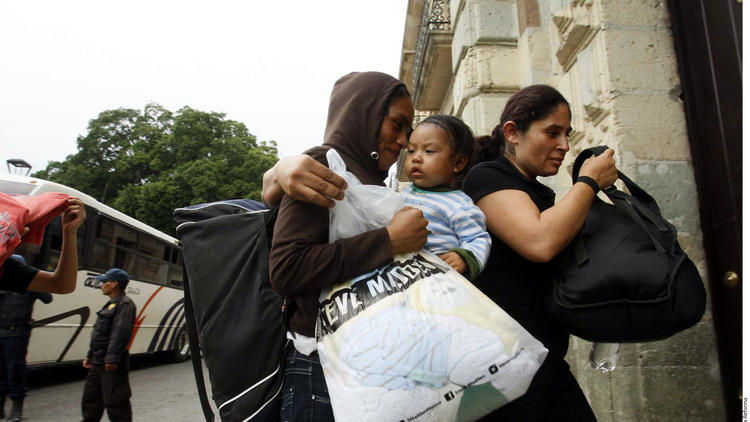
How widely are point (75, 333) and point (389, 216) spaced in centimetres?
849

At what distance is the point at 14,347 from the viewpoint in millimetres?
5488

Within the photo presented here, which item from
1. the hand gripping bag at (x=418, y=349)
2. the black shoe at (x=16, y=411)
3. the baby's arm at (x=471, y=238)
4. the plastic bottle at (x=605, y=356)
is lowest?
the black shoe at (x=16, y=411)

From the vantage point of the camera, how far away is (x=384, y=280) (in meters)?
1.19

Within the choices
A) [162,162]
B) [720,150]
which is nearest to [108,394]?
[720,150]

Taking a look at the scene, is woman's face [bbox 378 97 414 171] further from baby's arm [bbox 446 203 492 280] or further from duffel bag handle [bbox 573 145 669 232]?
duffel bag handle [bbox 573 145 669 232]

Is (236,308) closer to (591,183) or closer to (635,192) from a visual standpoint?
(591,183)

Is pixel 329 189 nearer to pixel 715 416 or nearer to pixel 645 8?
pixel 715 416

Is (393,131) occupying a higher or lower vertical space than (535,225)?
higher

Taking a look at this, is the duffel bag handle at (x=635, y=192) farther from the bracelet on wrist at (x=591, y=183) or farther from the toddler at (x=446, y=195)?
the toddler at (x=446, y=195)

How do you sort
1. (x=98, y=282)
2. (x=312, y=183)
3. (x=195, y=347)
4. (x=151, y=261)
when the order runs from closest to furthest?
1. (x=312, y=183)
2. (x=195, y=347)
3. (x=98, y=282)
4. (x=151, y=261)

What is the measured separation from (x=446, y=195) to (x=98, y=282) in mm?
8629

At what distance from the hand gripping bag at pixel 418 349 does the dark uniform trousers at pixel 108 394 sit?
459 centimetres

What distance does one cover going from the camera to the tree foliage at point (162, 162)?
25.5 meters

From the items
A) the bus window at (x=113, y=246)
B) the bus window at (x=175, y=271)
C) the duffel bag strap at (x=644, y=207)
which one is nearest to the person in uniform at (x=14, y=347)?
the bus window at (x=113, y=246)
